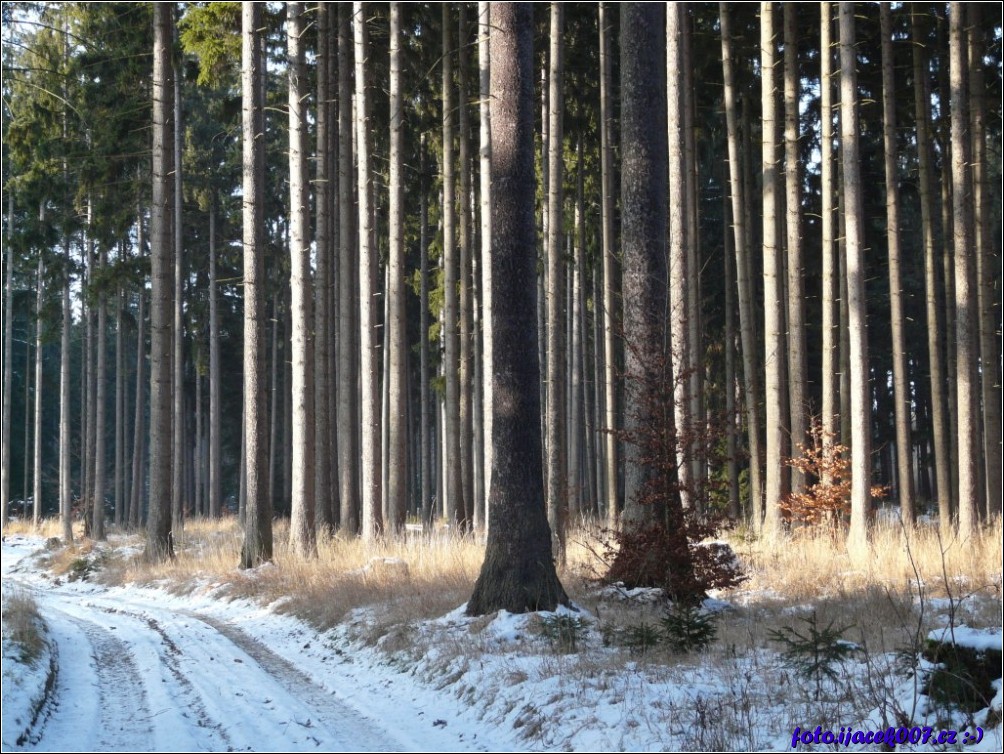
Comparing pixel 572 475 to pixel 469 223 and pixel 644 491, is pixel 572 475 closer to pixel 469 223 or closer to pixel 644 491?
pixel 469 223

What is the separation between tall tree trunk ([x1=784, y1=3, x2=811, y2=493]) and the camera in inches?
690

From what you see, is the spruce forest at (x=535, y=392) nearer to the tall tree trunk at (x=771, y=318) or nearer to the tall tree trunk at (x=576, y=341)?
the tall tree trunk at (x=771, y=318)

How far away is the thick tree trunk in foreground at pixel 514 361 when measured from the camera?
32.7 feet

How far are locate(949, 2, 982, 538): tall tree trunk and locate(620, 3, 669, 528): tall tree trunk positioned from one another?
7.42m

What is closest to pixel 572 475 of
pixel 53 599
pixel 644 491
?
pixel 53 599

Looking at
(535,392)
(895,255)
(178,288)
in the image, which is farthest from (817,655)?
(178,288)

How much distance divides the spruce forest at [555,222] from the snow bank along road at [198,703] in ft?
8.53

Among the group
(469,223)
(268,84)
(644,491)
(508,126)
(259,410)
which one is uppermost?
(268,84)

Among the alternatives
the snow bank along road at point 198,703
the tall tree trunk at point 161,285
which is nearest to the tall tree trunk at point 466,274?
the tall tree trunk at point 161,285

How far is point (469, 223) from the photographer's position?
2230 centimetres

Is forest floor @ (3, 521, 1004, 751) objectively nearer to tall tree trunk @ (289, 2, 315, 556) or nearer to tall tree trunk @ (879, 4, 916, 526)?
tall tree trunk @ (289, 2, 315, 556)

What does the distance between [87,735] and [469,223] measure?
17154 mm

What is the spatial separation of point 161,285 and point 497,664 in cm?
1477

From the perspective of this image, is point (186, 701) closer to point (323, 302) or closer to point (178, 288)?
point (323, 302)
